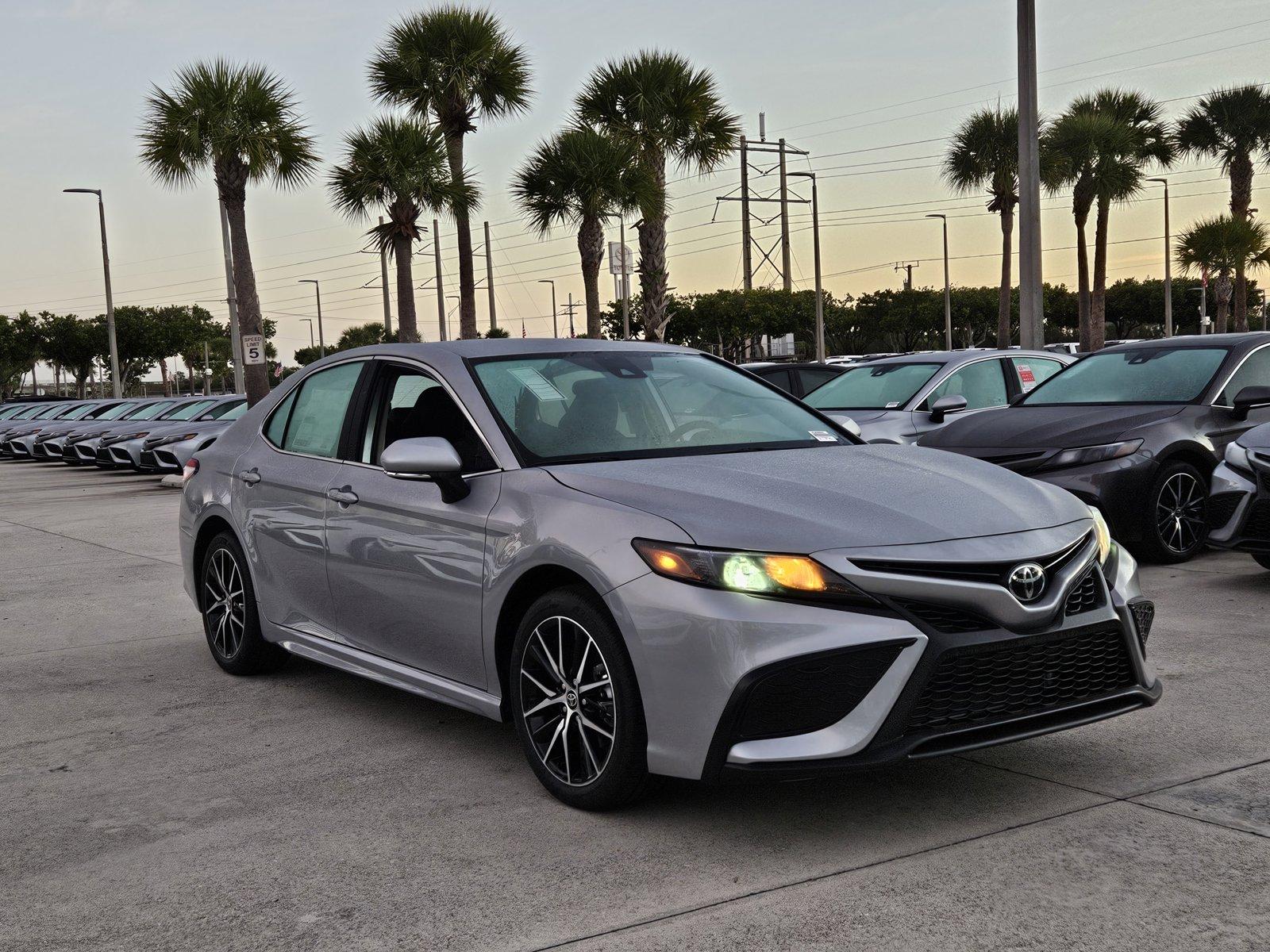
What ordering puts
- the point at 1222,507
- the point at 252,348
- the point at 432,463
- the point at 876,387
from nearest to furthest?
the point at 432,463 < the point at 1222,507 < the point at 876,387 < the point at 252,348

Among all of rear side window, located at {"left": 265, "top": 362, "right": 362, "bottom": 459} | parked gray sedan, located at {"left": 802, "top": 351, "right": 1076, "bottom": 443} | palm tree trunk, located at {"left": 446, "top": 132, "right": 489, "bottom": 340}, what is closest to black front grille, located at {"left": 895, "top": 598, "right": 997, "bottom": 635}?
rear side window, located at {"left": 265, "top": 362, "right": 362, "bottom": 459}

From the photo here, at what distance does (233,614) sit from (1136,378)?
6.56 m

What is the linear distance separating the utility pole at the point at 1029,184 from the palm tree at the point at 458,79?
1551cm

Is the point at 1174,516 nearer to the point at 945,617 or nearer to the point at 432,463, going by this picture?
the point at 945,617

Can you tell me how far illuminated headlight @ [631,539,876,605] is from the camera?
11.7 feet

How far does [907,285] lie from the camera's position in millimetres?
93312

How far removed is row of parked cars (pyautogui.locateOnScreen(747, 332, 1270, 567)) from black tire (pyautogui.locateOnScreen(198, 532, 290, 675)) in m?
3.33

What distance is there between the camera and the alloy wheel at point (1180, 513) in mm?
8680

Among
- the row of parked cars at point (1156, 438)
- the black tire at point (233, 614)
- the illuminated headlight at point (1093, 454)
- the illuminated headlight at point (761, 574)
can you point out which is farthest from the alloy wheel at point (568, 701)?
the illuminated headlight at point (1093, 454)

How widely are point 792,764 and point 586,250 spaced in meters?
29.0

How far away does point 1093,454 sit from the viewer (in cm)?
872

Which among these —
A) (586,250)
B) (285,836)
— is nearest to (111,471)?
(586,250)

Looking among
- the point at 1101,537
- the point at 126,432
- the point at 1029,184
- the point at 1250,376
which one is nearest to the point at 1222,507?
the point at 1250,376

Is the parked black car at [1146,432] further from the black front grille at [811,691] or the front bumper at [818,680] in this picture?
the black front grille at [811,691]
